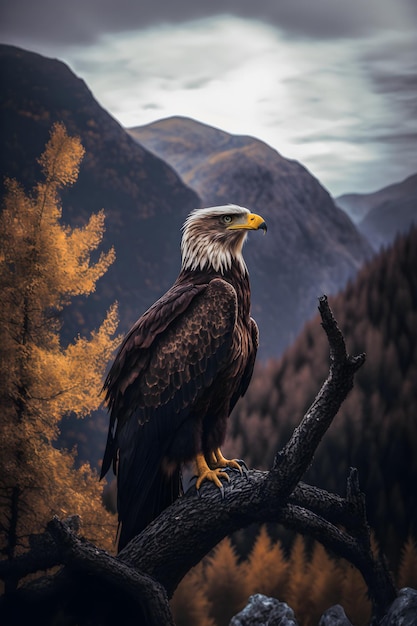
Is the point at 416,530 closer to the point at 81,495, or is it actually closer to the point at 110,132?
the point at 81,495

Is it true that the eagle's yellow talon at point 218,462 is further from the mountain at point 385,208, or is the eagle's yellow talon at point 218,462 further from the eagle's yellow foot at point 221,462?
the mountain at point 385,208

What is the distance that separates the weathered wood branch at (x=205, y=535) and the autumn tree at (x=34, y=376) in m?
0.70

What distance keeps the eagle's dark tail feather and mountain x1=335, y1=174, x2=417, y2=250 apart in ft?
8.63

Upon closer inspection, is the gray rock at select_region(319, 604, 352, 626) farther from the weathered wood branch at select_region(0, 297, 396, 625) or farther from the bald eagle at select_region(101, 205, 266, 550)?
the bald eagle at select_region(101, 205, 266, 550)

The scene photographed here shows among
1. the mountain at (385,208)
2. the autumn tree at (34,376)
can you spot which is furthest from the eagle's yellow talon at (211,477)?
the mountain at (385,208)

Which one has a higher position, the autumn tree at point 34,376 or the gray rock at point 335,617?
the autumn tree at point 34,376

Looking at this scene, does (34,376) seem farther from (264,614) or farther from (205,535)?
(264,614)

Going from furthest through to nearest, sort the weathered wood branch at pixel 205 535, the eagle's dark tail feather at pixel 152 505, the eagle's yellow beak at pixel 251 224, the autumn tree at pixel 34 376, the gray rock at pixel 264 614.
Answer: the autumn tree at pixel 34 376
the gray rock at pixel 264 614
the eagle's dark tail feather at pixel 152 505
the eagle's yellow beak at pixel 251 224
the weathered wood branch at pixel 205 535

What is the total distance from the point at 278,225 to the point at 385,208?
2.88 feet

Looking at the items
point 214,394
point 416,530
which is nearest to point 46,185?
point 214,394

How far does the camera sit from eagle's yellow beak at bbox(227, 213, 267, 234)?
252 centimetres

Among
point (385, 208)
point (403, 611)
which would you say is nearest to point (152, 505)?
point (403, 611)

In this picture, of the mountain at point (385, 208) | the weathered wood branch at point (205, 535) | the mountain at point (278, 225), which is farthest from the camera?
the mountain at point (278, 225)

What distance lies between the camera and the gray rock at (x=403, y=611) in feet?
8.62
